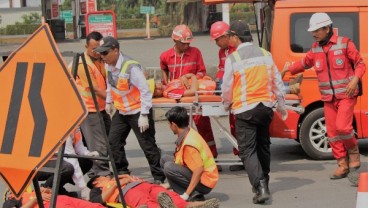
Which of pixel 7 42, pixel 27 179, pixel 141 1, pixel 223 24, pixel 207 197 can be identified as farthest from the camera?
pixel 141 1

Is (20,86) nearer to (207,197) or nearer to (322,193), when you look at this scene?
(207,197)

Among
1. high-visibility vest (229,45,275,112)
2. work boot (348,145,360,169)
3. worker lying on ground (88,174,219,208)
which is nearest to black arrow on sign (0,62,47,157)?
worker lying on ground (88,174,219,208)

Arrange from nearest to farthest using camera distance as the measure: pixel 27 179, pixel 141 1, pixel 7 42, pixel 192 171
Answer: pixel 27 179
pixel 192 171
pixel 7 42
pixel 141 1

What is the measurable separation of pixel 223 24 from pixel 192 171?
7.40 feet

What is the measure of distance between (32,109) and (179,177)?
282 cm

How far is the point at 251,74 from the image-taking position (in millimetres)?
8758

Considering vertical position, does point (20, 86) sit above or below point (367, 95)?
above

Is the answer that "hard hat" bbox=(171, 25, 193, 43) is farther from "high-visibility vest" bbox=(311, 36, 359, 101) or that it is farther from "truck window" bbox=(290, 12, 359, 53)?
"high-visibility vest" bbox=(311, 36, 359, 101)

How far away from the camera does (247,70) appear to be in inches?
345

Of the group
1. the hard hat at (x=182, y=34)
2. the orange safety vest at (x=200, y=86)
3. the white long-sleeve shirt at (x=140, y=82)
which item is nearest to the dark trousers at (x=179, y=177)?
the white long-sleeve shirt at (x=140, y=82)

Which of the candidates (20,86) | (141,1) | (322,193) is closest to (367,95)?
(322,193)

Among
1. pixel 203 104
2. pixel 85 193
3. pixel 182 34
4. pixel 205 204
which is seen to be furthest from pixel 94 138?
pixel 205 204

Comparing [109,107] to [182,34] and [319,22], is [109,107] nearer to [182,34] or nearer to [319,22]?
[182,34]

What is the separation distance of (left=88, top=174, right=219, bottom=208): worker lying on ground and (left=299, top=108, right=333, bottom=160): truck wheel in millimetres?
3083
